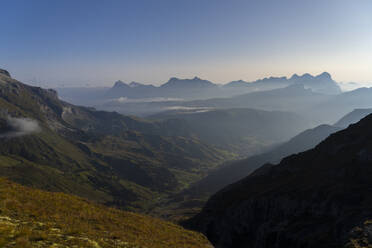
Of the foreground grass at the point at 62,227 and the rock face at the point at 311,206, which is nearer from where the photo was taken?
the foreground grass at the point at 62,227

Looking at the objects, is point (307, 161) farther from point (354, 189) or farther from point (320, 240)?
point (320, 240)

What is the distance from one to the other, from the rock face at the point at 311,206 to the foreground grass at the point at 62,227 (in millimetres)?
26641

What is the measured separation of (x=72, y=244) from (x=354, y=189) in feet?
229

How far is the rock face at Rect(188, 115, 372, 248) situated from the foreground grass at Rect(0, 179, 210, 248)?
87.4 ft

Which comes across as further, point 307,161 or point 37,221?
point 307,161

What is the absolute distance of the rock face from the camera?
165ft

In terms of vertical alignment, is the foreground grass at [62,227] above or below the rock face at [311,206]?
above

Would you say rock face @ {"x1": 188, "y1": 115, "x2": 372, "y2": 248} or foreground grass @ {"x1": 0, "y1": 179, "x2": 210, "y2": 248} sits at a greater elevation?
foreground grass @ {"x1": 0, "y1": 179, "x2": 210, "y2": 248}

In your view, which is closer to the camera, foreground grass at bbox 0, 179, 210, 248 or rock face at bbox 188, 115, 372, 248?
foreground grass at bbox 0, 179, 210, 248

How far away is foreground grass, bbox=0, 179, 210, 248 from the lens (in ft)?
71.7

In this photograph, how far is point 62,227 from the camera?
1083 inches

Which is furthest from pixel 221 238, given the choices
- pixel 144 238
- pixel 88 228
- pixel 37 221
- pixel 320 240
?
pixel 37 221

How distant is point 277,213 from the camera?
73.6m

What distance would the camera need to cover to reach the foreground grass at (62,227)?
21848 mm
